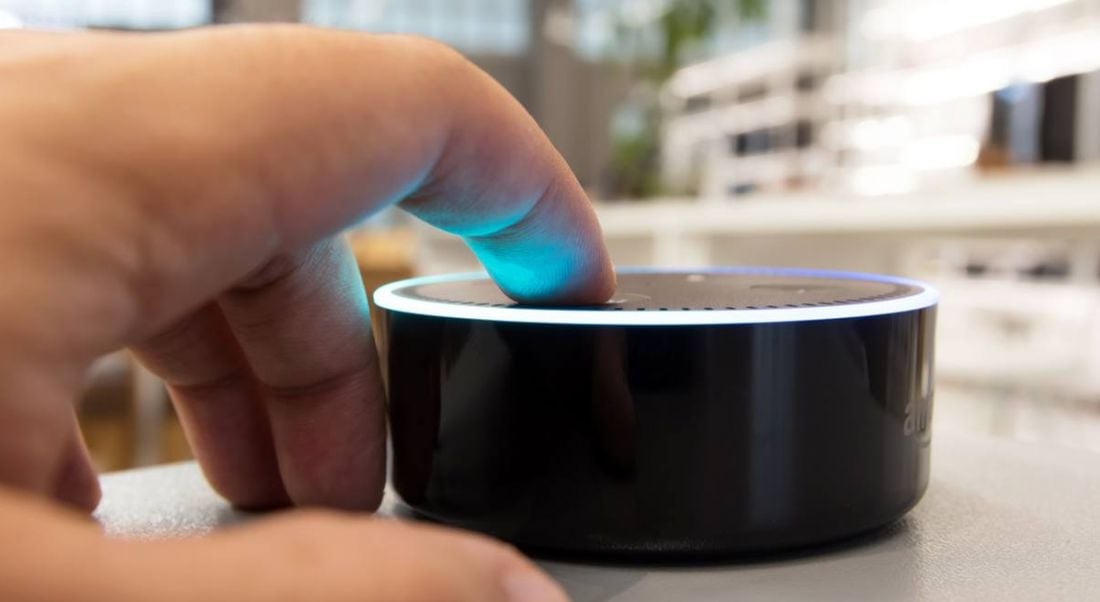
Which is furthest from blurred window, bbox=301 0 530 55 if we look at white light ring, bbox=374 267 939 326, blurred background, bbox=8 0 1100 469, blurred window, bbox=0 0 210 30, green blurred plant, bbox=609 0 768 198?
white light ring, bbox=374 267 939 326

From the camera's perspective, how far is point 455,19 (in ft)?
15.5

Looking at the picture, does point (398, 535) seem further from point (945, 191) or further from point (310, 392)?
point (945, 191)

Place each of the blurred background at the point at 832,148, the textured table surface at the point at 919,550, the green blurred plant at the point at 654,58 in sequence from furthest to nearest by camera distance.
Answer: the green blurred plant at the point at 654,58 < the blurred background at the point at 832,148 < the textured table surface at the point at 919,550

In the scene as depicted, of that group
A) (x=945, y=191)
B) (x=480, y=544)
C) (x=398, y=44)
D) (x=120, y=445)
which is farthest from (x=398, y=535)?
(x=120, y=445)

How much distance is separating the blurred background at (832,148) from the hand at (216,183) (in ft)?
0.72

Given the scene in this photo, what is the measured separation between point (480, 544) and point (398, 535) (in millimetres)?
31

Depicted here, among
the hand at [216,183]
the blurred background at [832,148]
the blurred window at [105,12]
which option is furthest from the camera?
the blurred window at [105,12]

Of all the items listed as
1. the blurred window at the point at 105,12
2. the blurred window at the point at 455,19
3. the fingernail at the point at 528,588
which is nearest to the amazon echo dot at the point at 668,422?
the fingernail at the point at 528,588

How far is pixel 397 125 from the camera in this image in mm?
251

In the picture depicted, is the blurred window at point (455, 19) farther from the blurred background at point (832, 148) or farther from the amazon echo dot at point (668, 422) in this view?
the amazon echo dot at point (668, 422)

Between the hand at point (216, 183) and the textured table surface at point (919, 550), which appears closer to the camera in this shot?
the hand at point (216, 183)

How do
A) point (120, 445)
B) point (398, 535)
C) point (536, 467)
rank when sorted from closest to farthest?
point (398, 535) < point (536, 467) < point (120, 445)

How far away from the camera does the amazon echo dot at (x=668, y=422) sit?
0.33 metres

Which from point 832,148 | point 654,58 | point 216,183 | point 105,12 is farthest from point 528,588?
point 832,148
